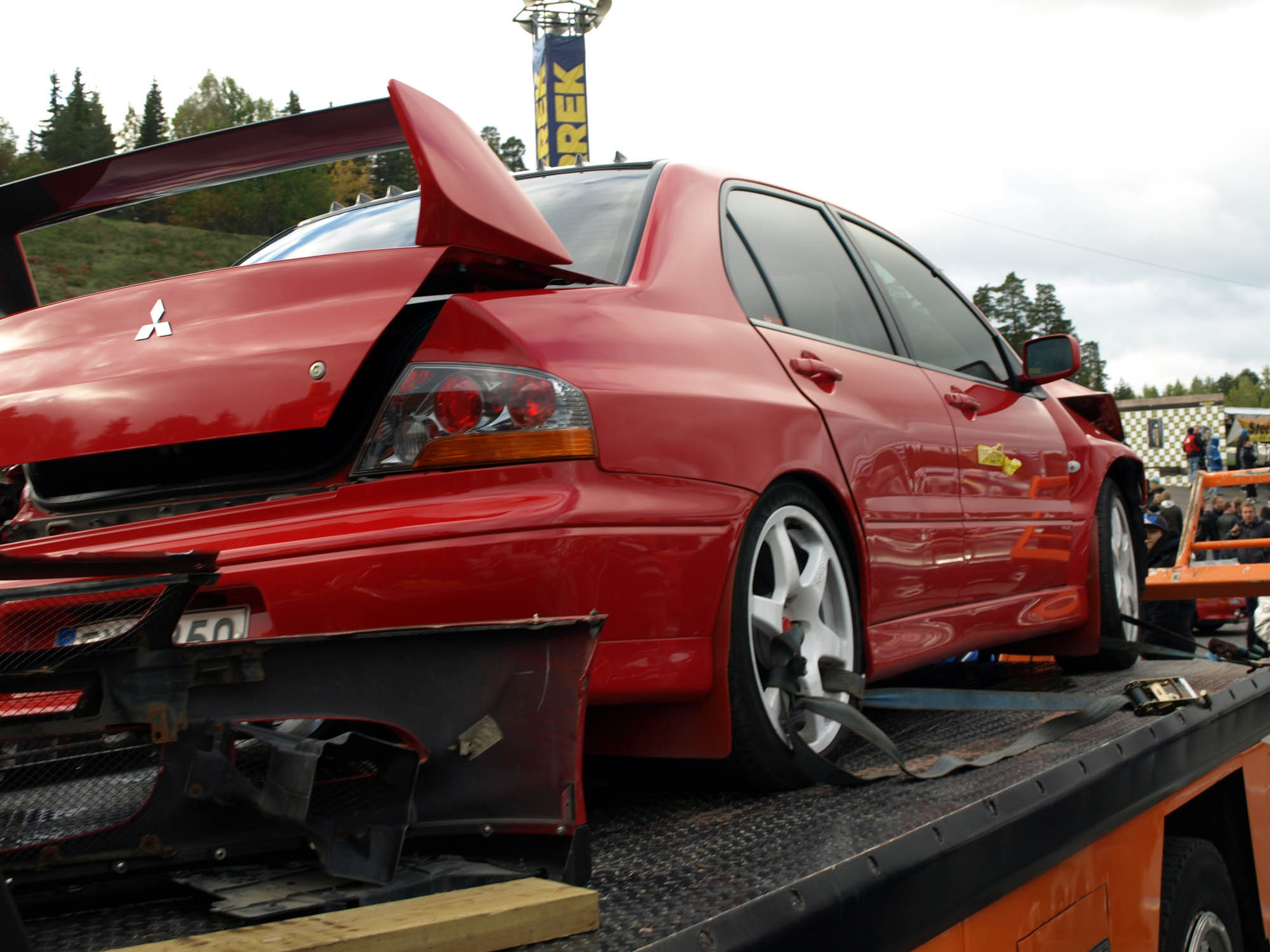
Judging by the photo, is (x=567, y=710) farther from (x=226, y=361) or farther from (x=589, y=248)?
(x=589, y=248)

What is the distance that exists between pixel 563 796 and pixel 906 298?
255 cm

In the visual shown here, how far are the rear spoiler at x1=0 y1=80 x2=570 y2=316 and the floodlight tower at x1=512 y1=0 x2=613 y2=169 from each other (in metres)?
20.8

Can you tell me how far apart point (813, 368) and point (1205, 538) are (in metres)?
15.8

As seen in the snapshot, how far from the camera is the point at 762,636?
2.54m

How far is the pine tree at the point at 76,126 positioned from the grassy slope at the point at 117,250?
5914 centimetres

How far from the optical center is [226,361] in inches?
77.5

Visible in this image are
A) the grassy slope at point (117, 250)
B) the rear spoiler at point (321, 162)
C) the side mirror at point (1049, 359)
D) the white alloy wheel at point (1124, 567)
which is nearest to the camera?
the rear spoiler at point (321, 162)

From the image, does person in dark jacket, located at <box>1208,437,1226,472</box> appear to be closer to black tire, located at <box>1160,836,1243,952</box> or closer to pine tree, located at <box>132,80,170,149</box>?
black tire, located at <box>1160,836,1243,952</box>

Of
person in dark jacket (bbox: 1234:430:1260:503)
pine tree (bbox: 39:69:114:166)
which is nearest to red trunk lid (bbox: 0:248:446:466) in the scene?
person in dark jacket (bbox: 1234:430:1260:503)

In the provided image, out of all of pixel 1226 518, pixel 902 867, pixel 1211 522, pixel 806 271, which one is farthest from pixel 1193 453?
pixel 902 867

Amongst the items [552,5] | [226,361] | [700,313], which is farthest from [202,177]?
[552,5]

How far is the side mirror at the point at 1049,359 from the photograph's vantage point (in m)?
4.22

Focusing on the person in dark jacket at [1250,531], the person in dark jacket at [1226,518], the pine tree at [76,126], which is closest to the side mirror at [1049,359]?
the person in dark jacket at [1250,531]

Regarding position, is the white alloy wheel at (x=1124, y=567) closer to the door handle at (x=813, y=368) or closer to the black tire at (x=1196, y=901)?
the black tire at (x=1196, y=901)
